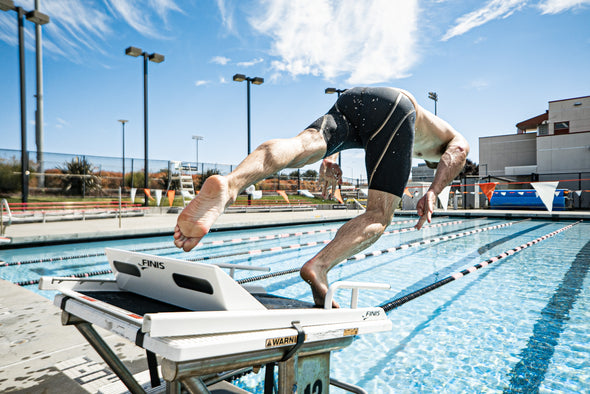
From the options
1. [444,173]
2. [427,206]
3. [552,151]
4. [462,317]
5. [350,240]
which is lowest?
[462,317]

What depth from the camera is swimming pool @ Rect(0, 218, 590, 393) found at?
8.01 ft

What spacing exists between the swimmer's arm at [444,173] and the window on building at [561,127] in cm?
3387

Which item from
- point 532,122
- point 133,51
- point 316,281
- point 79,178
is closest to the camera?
point 316,281

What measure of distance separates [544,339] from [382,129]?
2.70 metres

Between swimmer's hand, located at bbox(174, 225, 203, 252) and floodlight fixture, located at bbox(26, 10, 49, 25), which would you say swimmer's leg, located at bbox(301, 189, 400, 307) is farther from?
floodlight fixture, located at bbox(26, 10, 49, 25)

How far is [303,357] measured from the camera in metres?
1.21

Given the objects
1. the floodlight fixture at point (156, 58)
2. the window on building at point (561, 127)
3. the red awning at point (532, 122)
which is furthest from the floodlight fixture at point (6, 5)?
the red awning at point (532, 122)

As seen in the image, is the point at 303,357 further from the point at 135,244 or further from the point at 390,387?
the point at 135,244

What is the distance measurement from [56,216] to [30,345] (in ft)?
37.6

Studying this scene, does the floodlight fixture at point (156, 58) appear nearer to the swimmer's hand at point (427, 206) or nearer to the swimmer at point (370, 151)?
the swimmer at point (370, 151)

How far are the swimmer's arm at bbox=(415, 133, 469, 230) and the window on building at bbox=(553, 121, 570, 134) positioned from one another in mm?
33869

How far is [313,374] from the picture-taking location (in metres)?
1.26

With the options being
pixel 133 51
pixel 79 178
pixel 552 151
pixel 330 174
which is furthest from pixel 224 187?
pixel 552 151

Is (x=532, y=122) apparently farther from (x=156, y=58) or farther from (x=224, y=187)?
(x=224, y=187)
